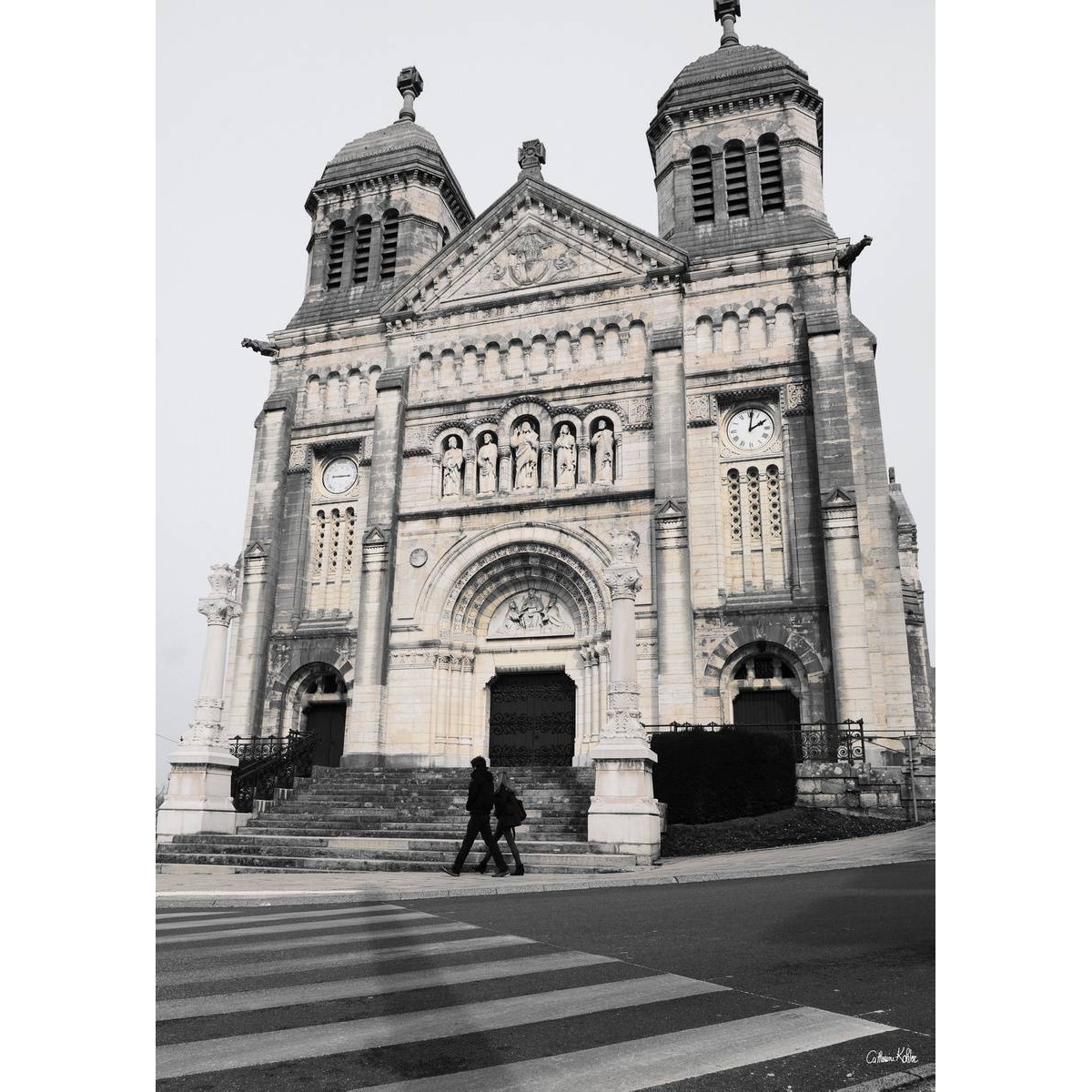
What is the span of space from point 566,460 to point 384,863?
12778 millimetres

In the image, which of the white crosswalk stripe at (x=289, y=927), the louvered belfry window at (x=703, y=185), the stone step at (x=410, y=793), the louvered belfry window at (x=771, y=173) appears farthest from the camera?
the louvered belfry window at (x=703, y=185)

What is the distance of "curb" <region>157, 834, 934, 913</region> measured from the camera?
8.62 m

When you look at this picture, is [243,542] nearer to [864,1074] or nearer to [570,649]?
[570,649]

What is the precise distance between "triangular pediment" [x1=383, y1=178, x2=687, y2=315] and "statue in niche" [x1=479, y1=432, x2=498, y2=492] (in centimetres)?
454

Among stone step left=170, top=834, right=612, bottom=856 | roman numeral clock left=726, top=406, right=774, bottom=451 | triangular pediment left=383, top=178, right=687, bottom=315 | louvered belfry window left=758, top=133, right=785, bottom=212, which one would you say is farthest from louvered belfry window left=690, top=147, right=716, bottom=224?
stone step left=170, top=834, right=612, bottom=856

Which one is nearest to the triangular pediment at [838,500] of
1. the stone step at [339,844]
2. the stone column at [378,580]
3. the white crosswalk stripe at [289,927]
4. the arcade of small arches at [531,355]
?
the arcade of small arches at [531,355]

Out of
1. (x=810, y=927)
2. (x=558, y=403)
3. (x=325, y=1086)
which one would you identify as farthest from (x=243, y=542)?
(x=325, y=1086)

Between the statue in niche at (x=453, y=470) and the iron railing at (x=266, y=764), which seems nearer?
the iron railing at (x=266, y=764)

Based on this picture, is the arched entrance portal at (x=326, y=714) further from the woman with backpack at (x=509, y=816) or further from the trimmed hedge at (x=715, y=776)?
the woman with backpack at (x=509, y=816)

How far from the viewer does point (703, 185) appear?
A: 26.3m

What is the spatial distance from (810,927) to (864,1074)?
3335 millimetres

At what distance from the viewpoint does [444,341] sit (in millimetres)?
25375

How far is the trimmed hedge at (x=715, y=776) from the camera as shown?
15680mm

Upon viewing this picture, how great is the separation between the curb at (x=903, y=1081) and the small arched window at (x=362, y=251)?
29.1m
